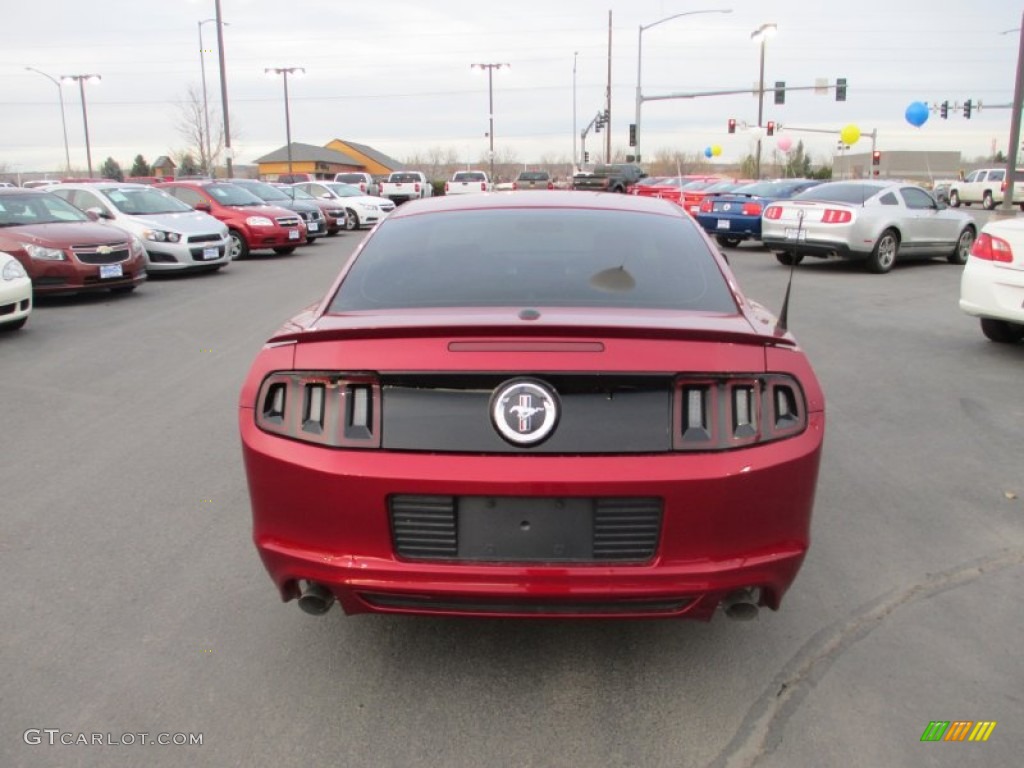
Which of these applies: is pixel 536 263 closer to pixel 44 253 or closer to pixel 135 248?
pixel 44 253

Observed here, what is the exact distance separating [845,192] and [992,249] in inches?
307

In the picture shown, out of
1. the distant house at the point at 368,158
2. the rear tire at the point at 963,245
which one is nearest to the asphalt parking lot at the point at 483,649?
the rear tire at the point at 963,245

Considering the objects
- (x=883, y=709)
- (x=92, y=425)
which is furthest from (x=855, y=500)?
(x=92, y=425)

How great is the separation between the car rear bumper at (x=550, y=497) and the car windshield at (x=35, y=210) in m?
11.7

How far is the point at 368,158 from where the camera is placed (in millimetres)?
110938

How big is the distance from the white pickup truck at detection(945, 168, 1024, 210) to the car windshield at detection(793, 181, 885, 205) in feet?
108

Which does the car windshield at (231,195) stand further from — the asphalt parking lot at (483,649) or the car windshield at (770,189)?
the asphalt parking lot at (483,649)

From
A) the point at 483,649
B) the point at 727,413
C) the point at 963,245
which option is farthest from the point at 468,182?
the point at 727,413

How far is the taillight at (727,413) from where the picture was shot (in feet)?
8.82

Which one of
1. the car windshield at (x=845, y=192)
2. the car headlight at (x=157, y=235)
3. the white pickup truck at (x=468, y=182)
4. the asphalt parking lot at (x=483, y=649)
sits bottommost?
the asphalt parking lot at (x=483, y=649)

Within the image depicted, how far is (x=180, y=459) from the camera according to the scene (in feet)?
17.9

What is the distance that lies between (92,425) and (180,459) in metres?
1.23

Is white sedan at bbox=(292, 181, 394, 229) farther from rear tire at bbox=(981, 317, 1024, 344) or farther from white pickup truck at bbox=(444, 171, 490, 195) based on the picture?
rear tire at bbox=(981, 317, 1024, 344)

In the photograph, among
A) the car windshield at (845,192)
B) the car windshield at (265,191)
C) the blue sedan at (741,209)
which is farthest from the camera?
the car windshield at (265,191)
